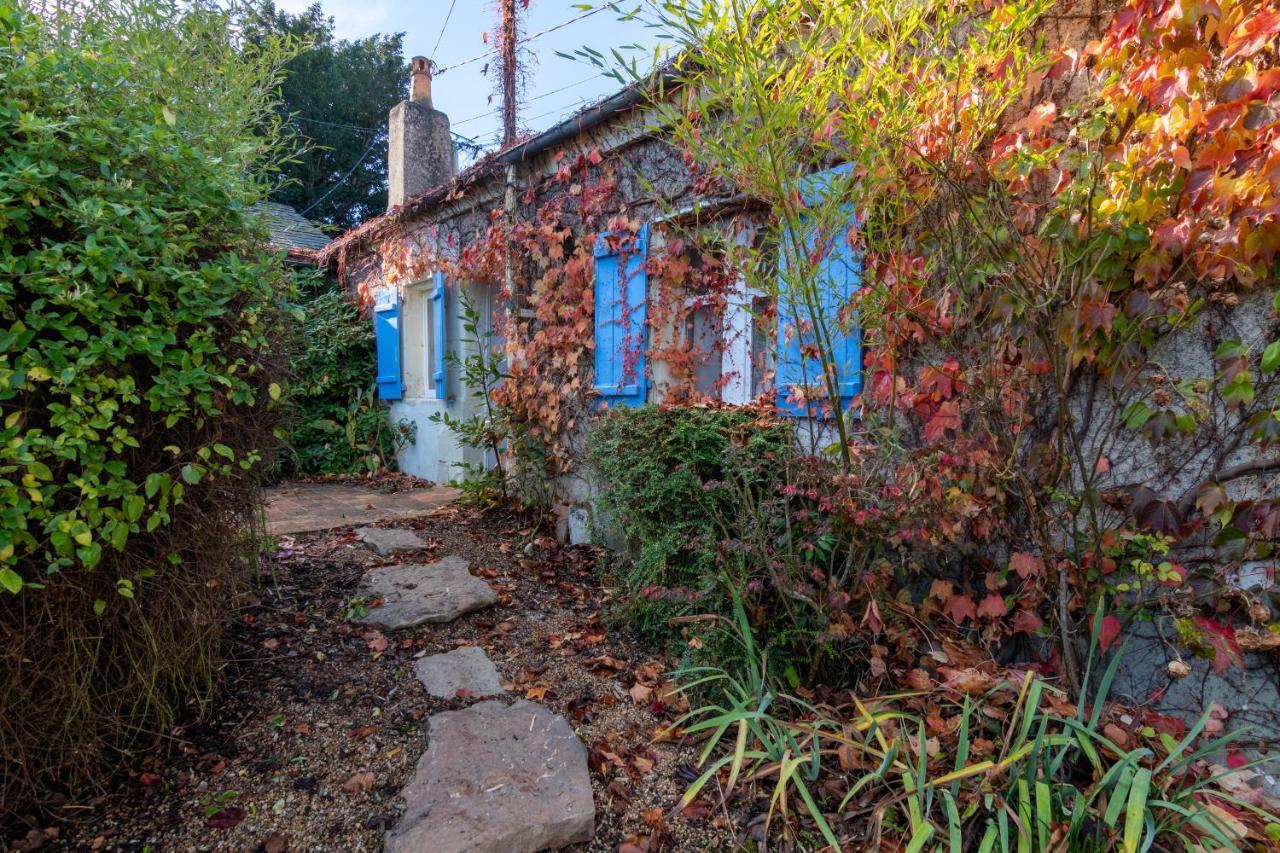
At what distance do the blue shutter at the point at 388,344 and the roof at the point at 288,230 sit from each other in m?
0.99

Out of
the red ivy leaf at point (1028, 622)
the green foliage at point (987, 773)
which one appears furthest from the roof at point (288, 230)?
the red ivy leaf at point (1028, 622)

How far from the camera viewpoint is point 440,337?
641cm

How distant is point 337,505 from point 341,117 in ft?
59.4

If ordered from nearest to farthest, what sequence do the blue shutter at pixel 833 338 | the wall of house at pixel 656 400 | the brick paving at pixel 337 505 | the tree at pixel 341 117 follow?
the wall of house at pixel 656 400, the blue shutter at pixel 833 338, the brick paving at pixel 337 505, the tree at pixel 341 117

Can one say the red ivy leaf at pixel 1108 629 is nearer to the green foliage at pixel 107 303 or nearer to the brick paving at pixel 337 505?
the green foliage at pixel 107 303

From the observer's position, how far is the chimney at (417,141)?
789 cm

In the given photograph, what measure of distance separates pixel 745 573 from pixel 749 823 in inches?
32.9

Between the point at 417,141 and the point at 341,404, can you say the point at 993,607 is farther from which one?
the point at 417,141

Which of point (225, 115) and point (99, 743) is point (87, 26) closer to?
point (225, 115)

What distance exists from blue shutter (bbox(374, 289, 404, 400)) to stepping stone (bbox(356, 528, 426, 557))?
3.34 meters

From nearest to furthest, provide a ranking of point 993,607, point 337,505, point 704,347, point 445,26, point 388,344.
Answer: point 993,607, point 704,347, point 337,505, point 388,344, point 445,26

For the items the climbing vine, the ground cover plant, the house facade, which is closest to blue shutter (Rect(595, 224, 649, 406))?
the house facade

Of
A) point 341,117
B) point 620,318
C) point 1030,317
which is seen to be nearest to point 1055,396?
point 1030,317

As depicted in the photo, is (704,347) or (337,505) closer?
(704,347)
